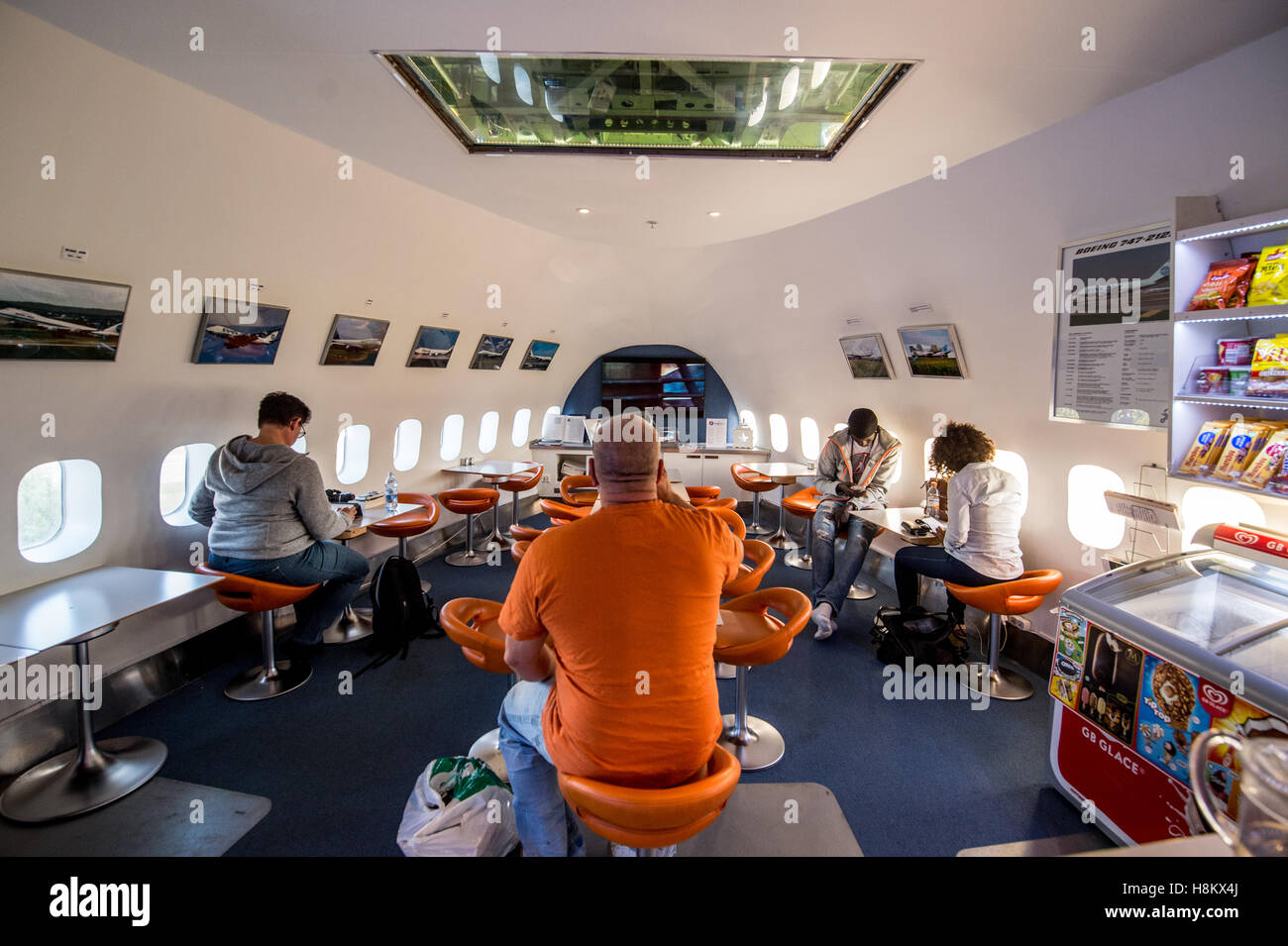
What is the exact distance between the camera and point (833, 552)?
5.81m

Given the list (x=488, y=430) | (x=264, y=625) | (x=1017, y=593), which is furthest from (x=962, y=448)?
(x=488, y=430)

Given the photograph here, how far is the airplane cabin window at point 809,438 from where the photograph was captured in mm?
8758

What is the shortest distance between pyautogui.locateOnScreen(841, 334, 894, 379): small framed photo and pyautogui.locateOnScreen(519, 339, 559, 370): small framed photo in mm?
4884

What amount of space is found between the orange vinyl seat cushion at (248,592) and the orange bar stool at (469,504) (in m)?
3.19

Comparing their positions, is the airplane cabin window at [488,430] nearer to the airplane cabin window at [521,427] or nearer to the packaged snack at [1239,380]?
the airplane cabin window at [521,427]

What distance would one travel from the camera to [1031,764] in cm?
350

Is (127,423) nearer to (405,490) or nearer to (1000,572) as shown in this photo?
(405,490)

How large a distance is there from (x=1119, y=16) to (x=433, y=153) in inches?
156

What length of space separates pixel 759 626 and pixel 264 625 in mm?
3590

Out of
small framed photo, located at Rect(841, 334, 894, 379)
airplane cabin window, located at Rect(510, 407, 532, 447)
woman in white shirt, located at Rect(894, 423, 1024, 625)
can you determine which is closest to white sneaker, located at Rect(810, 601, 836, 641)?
woman in white shirt, located at Rect(894, 423, 1024, 625)

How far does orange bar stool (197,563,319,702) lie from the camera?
3.84 m

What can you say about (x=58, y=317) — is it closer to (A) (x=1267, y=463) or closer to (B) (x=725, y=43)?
(B) (x=725, y=43)

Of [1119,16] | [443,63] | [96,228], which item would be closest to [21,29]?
[96,228]

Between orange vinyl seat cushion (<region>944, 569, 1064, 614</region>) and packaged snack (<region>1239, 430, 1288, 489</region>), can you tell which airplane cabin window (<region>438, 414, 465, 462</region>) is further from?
packaged snack (<region>1239, 430, 1288, 489</region>)
